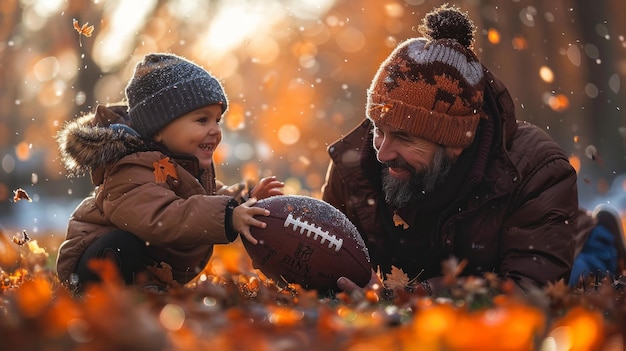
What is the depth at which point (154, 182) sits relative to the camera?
5.40m

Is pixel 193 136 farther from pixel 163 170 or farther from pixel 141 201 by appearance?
pixel 141 201

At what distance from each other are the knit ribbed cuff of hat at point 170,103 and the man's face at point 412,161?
4.19 feet

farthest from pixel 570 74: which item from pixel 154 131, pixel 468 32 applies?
pixel 154 131

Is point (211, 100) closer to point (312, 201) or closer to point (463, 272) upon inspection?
point (312, 201)

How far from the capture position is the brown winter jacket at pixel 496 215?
209 inches

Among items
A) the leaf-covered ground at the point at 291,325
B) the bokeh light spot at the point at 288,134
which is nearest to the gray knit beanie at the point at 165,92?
the leaf-covered ground at the point at 291,325

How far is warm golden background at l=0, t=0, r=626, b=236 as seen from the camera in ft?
50.5

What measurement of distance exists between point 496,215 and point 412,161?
0.67 metres

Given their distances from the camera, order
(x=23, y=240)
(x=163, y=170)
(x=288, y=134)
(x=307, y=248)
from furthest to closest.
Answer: (x=288, y=134) < (x=23, y=240) < (x=163, y=170) < (x=307, y=248)

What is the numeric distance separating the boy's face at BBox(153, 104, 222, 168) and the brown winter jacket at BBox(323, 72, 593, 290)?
0.95m

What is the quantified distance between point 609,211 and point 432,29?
3080 mm

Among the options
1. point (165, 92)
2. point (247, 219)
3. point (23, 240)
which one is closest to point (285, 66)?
point (165, 92)

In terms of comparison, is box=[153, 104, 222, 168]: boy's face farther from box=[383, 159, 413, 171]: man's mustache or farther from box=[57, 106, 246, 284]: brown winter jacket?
box=[383, 159, 413, 171]: man's mustache

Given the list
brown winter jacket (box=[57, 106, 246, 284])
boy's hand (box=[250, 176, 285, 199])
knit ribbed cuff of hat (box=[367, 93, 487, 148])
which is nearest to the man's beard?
knit ribbed cuff of hat (box=[367, 93, 487, 148])
